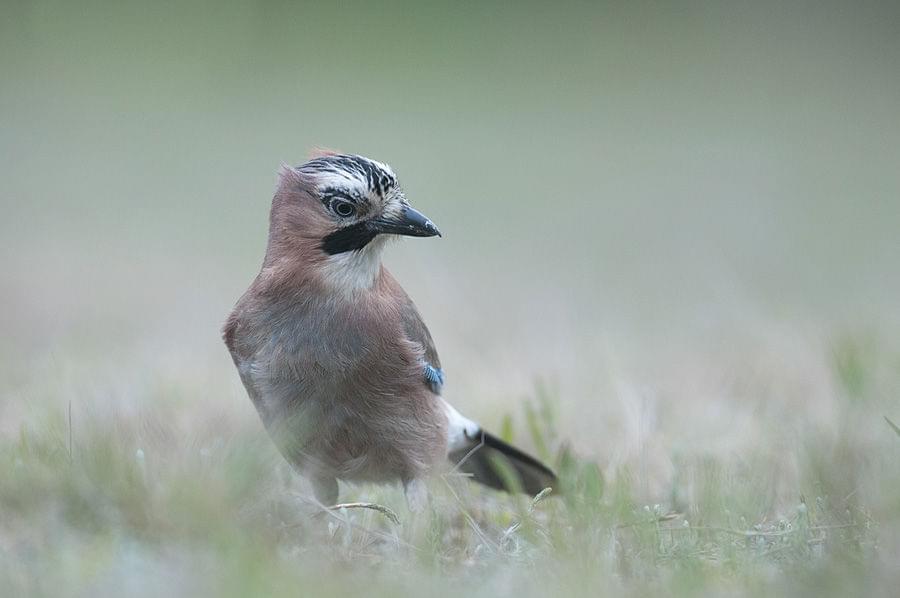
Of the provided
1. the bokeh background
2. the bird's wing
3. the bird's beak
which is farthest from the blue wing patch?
the bokeh background

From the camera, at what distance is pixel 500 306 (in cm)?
866

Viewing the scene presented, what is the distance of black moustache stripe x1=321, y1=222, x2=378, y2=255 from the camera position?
4566 millimetres

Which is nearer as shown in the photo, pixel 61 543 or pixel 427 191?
pixel 61 543

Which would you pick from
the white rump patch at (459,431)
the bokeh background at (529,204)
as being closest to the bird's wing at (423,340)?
the white rump patch at (459,431)

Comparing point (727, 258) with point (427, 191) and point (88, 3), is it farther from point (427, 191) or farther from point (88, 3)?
point (88, 3)

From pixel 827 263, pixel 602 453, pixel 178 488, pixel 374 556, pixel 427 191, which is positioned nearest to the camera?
pixel 178 488

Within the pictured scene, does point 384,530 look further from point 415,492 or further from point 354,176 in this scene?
point 354,176

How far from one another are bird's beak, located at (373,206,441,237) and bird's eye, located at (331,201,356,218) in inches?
3.7

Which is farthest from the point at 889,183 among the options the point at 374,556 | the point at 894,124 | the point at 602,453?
the point at 374,556

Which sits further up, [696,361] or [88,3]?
[88,3]

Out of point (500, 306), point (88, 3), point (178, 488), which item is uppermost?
point (88, 3)

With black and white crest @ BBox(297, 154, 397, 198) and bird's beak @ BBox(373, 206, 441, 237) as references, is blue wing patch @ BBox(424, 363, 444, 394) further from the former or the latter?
black and white crest @ BBox(297, 154, 397, 198)

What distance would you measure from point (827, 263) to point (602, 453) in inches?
→ 212

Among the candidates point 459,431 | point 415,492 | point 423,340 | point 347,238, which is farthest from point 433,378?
point 347,238
